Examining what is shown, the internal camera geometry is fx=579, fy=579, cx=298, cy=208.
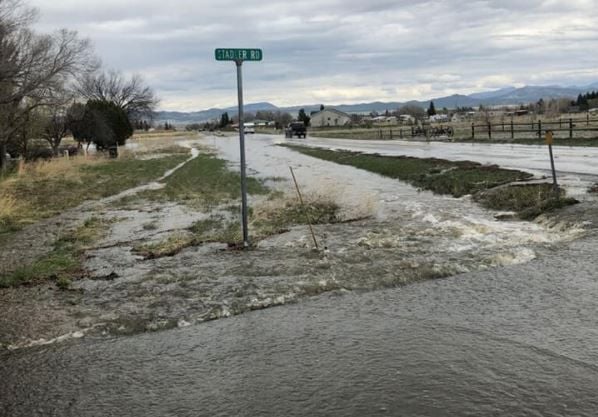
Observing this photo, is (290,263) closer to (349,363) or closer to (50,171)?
(349,363)

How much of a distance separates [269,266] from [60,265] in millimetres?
3474

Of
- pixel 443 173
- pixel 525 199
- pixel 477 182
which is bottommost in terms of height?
pixel 525 199

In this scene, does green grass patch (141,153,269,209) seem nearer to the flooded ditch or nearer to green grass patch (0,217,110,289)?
the flooded ditch

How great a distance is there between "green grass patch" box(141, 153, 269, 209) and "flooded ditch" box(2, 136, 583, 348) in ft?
15.3

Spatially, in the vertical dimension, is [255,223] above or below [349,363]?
above

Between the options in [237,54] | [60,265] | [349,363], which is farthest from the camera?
[60,265]

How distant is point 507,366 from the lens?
475cm

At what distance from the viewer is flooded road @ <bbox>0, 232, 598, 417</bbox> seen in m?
4.25

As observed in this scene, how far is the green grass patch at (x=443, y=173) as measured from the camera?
16703 mm

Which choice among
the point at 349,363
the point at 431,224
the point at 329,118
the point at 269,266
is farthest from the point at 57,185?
the point at 329,118

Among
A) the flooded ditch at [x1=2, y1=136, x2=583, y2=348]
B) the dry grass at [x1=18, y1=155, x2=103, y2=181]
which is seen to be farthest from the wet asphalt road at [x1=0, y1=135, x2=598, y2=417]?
the dry grass at [x1=18, y1=155, x2=103, y2=181]

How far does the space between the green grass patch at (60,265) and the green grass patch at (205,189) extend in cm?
482

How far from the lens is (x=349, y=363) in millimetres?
4965

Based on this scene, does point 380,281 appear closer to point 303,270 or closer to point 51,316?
point 303,270
